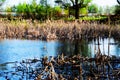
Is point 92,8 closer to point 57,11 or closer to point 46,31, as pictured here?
point 57,11

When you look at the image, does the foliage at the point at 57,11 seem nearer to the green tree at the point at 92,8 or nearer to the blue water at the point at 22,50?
the green tree at the point at 92,8

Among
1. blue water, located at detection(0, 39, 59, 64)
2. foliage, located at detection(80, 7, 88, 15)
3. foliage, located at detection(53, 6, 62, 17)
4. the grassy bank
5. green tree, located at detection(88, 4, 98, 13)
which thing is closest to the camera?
blue water, located at detection(0, 39, 59, 64)

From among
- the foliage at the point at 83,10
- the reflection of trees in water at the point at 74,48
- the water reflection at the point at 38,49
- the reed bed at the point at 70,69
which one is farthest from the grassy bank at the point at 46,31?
the foliage at the point at 83,10

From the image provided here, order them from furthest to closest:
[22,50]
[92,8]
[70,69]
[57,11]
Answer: [92,8]
[57,11]
[22,50]
[70,69]

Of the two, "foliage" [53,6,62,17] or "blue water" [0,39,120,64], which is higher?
"blue water" [0,39,120,64]

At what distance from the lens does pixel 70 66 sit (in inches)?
482

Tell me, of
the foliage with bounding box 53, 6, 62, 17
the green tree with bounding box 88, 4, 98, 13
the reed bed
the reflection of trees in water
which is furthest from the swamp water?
the green tree with bounding box 88, 4, 98, 13

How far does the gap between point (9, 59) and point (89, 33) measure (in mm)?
12404

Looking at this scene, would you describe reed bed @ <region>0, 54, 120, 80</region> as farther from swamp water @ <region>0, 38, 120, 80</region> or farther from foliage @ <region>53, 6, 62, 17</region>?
foliage @ <region>53, 6, 62, 17</region>

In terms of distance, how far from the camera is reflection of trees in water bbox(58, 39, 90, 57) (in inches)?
781

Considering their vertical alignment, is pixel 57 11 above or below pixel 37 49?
below

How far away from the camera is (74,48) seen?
21.8 metres

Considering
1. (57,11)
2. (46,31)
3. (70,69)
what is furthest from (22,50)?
(57,11)

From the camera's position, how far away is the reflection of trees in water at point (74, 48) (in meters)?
19.8
